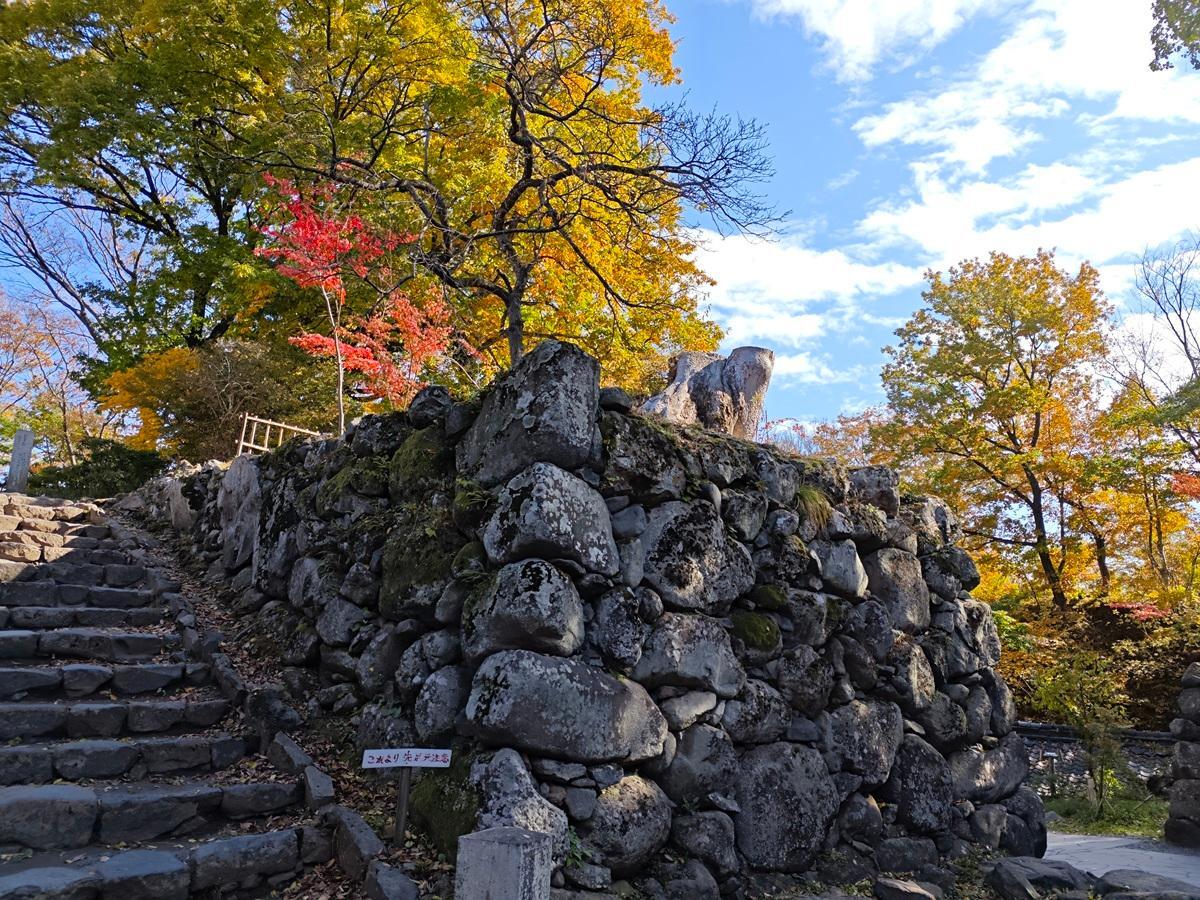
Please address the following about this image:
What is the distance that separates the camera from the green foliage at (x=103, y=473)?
14.7 meters

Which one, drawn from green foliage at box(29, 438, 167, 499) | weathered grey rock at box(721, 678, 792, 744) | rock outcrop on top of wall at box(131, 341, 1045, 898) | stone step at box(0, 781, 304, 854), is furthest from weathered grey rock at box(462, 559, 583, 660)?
green foliage at box(29, 438, 167, 499)

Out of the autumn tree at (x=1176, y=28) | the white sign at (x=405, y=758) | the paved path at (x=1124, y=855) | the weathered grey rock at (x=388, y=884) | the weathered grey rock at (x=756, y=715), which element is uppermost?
the autumn tree at (x=1176, y=28)

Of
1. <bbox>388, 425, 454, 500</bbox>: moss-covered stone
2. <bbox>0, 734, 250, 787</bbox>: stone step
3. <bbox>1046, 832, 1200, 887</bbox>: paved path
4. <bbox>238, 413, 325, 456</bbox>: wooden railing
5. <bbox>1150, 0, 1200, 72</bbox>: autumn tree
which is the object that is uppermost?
<bbox>1150, 0, 1200, 72</bbox>: autumn tree

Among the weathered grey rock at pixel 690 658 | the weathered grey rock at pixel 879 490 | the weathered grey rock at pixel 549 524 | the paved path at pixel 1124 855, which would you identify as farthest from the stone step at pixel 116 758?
the paved path at pixel 1124 855

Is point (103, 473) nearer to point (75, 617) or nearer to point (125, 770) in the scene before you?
point (75, 617)

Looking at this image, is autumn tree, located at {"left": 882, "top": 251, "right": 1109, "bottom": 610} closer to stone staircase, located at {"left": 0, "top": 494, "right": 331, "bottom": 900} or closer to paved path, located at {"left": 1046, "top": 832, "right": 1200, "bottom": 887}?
paved path, located at {"left": 1046, "top": 832, "right": 1200, "bottom": 887}

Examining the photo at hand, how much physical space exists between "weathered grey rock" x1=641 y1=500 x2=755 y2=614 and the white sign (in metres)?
1.87

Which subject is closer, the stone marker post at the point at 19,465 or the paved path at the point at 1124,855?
the paved path at the point at 1124,855

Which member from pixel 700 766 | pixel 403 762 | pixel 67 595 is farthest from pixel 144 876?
pixel 67 595

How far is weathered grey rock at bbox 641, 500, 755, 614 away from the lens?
5.39 m

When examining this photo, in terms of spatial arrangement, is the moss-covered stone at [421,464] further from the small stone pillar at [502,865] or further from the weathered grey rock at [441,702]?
the small stone pillar at [502,865]

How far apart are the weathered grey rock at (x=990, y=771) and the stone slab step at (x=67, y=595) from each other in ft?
26.8

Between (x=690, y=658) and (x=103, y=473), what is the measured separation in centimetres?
1443

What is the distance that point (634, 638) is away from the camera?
4961 mm
